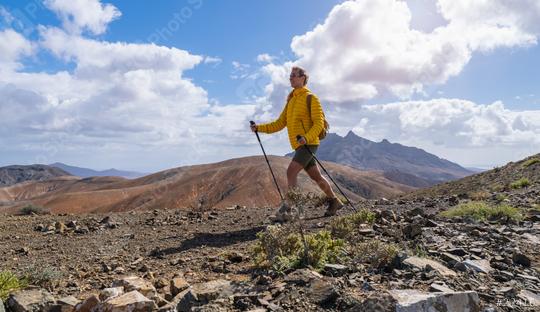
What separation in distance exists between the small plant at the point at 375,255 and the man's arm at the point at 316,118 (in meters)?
2.97

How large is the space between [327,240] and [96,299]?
2.57m

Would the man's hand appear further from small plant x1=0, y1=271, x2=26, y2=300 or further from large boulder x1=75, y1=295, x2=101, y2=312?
large boulder x1=75, y1=295, x2=101, y2=312

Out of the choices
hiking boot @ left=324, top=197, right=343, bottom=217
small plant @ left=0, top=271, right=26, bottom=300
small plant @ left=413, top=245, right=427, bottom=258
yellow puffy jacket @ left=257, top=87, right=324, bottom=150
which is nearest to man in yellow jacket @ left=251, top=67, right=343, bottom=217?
yellow puffy jacket @ left=257, top=87, right=324, bottom=150

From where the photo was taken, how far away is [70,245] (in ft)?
25.3

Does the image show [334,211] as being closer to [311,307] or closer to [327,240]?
[327,240]

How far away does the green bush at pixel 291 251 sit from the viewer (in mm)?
4605

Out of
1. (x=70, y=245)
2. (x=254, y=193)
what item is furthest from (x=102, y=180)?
(x=70, y=245)

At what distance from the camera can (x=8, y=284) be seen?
4.85m

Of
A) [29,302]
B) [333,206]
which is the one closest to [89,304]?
[29,302]

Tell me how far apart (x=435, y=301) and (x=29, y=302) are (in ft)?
12.2

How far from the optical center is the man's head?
26.2ft

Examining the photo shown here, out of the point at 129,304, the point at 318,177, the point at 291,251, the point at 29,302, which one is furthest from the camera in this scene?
the point at 318,177

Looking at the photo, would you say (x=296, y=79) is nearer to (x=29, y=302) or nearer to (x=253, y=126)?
(x=253, y=126)

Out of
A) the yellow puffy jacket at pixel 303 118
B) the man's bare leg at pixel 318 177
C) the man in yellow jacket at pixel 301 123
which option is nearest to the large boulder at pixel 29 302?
the man in yellow jacket at pixel 301 123
